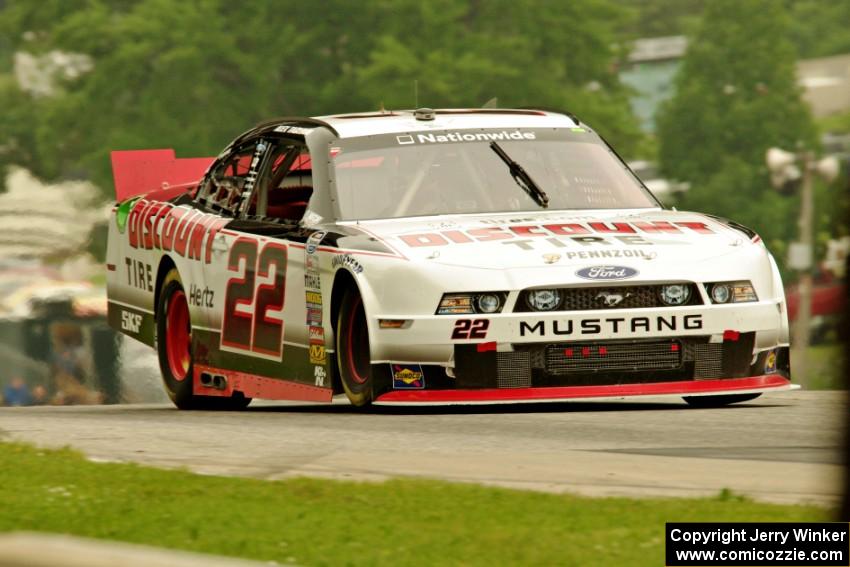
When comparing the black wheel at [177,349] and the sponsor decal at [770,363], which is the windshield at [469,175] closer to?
the sponsor decal at [770,363]

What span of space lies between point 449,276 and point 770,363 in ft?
5.50

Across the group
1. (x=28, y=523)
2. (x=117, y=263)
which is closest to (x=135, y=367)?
(x=117, y=263)

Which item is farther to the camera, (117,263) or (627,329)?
(117,263)

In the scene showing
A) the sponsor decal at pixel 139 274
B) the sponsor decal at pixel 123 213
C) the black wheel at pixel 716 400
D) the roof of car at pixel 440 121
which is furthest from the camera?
the sponsor decal at pixel 123 213

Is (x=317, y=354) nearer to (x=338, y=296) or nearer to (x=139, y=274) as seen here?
(x=338, y=296)

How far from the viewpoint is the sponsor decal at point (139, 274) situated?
12375 mm

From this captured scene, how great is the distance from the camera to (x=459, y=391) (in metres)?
8.95

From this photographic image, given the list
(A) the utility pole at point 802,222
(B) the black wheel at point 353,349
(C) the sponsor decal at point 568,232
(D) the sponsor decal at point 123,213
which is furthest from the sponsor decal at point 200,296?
(A) the utility pole at point 802,222

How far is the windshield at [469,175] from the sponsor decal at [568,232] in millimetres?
697

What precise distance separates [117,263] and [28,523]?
6962 millimetres

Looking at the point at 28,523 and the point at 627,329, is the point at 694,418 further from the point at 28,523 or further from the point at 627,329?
the point at 28,523

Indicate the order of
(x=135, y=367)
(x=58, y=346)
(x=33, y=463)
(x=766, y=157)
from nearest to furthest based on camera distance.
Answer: (x=33, y=463), (x=135, y=367), (x=58, y=346), (x=766, y=157)

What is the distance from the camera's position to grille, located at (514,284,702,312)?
8828 millimetres

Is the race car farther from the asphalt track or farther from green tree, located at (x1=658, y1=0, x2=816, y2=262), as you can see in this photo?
green tree, located at (x1=658, y1=0, x2=816, y2=262)
